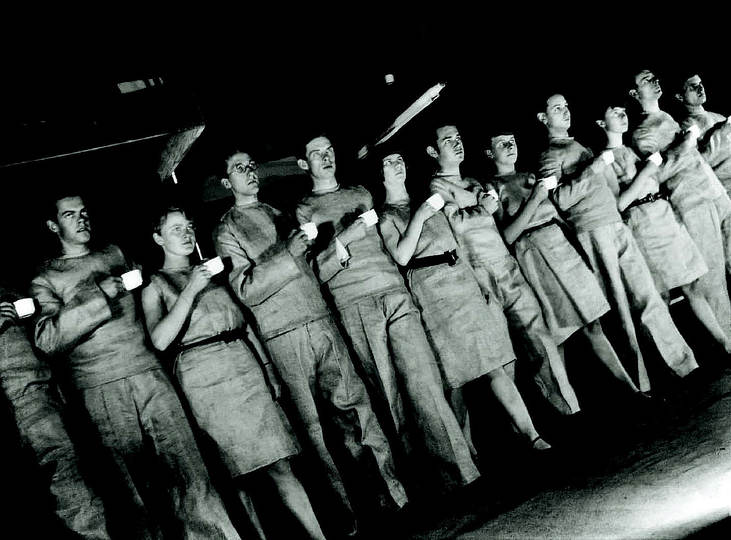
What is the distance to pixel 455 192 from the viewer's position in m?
4.41

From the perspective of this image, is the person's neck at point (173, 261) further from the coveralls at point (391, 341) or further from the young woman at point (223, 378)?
the coveralls at point (391, 341)

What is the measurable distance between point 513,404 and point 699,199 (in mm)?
2692

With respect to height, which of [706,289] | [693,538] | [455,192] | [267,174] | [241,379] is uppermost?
[267,174]

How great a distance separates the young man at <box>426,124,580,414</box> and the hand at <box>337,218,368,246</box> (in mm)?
814

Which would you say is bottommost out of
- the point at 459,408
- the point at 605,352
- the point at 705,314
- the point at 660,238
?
the point at 705,314

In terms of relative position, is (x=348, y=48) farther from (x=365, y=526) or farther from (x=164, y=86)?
(x=365, y=526)

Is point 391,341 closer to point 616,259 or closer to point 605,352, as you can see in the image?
point 605,352

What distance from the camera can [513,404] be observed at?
402 cm

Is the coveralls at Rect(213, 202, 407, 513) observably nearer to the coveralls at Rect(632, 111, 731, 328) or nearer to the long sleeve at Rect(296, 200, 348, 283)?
the long sleeve at Rect(296, 200, 348, 283)

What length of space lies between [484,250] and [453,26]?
259cm

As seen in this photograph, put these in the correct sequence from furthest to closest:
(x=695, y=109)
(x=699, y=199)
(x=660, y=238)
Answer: (x=695, y=109) < (x=699, y=199) < (x=660, y=238)

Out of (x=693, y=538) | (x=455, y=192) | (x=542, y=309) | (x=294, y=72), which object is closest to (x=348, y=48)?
(x=294, y=72)

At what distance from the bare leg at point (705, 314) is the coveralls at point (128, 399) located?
400 cm

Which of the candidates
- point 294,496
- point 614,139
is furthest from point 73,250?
point 614,139
